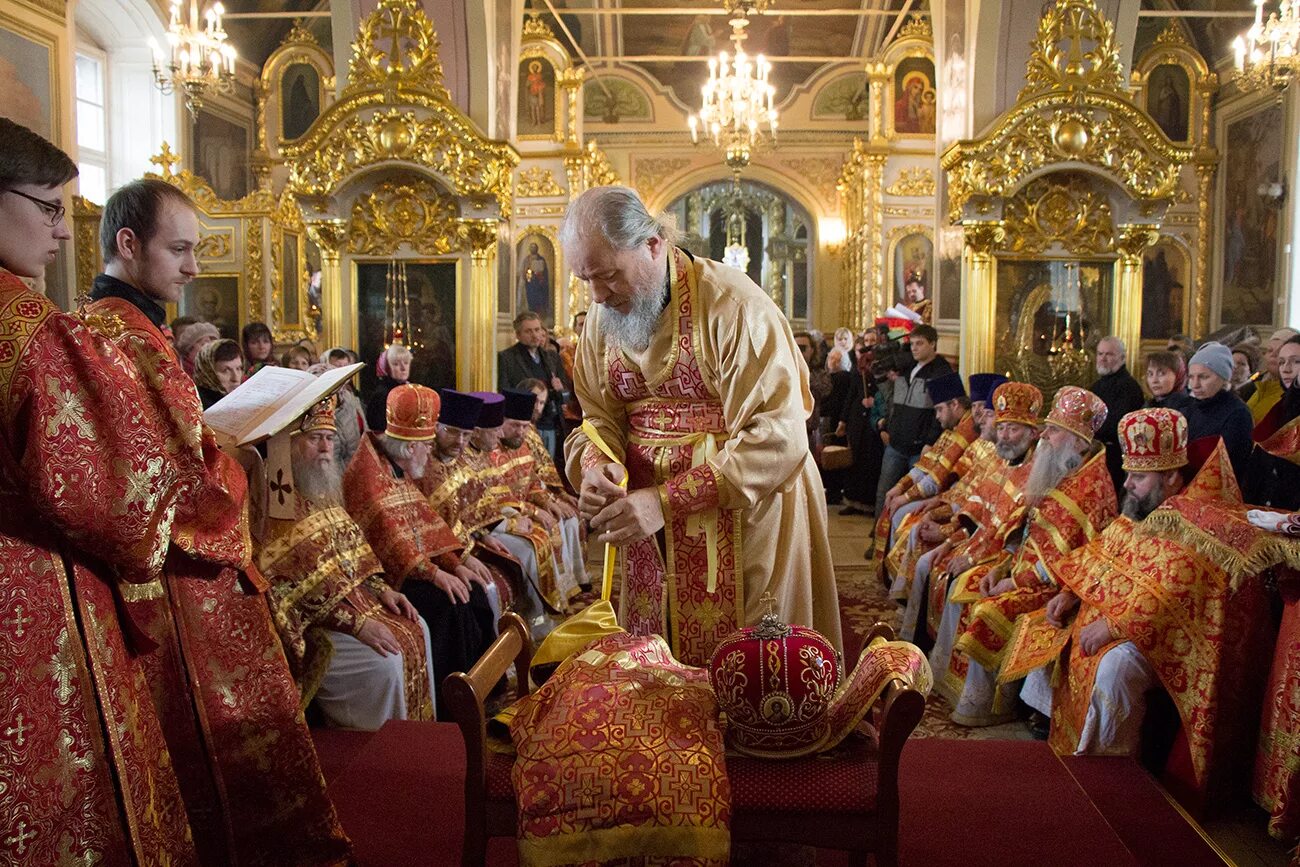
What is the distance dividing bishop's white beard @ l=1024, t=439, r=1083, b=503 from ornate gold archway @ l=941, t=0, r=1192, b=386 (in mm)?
4426

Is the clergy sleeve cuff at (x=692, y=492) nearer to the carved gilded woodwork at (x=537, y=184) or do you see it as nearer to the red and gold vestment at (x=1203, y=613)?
the red and gold vestment at (x=1203, y=613)

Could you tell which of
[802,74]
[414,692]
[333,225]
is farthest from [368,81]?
[802,74]

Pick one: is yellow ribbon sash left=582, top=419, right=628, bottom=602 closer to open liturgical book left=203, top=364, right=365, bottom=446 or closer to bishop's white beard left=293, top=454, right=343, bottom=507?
open liturgical book left=203, top=364, right=365, bottom=446

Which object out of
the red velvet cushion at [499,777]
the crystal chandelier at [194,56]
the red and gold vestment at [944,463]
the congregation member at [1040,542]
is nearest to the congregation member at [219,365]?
the red velvet cushion at [499,777]

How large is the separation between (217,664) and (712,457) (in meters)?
1.25

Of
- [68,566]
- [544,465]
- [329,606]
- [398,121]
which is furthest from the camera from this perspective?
[398,121]

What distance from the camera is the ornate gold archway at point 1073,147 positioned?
831 cm

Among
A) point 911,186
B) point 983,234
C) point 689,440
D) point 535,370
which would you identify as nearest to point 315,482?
point 689,440

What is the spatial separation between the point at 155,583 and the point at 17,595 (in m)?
0.41

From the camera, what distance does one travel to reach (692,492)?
2.43 meters

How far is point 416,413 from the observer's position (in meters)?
4.75

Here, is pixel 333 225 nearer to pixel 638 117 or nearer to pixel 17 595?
pixel 17 595

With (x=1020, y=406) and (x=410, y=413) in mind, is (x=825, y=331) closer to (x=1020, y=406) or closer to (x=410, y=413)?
(x=1020, y=406)

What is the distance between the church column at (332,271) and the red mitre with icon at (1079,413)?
6.28 meters
